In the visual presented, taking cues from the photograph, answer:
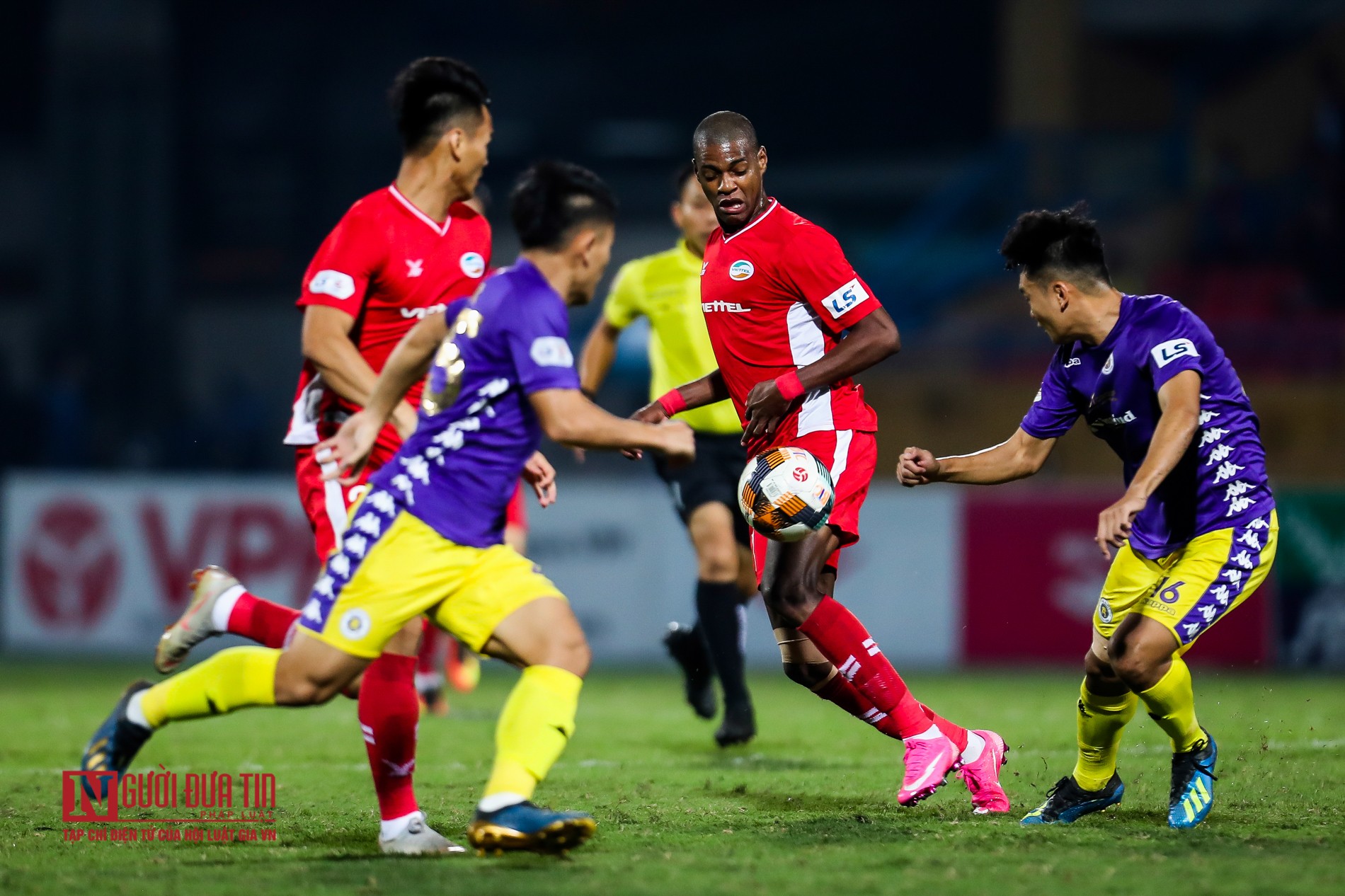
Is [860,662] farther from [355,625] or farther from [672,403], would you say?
[355,625]

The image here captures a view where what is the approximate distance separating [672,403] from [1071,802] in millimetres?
1925

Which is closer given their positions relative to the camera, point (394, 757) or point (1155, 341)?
point (394, 757)

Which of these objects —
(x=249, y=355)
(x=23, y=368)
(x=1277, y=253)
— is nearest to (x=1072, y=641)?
(x=1277, y=253)

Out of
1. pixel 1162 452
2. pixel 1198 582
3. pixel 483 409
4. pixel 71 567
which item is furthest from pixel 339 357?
pixel 71 567

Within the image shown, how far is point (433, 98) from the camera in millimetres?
5215

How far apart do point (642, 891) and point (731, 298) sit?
2.27m

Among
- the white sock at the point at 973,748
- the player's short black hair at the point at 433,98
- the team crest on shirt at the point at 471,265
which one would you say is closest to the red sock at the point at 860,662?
the white sock at the point at 973,748

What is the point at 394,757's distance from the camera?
4508mm

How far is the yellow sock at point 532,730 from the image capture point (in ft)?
13.7

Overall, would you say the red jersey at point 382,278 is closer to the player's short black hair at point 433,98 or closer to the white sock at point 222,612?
the player's short black hair at point 433,98

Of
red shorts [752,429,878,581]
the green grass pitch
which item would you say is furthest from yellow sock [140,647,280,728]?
red shorts [752,429,878,581]

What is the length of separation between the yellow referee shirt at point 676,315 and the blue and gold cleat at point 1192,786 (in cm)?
306

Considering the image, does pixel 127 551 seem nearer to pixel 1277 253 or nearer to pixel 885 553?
pixel 885 553

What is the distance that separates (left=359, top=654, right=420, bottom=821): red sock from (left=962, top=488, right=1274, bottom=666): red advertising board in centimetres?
837
